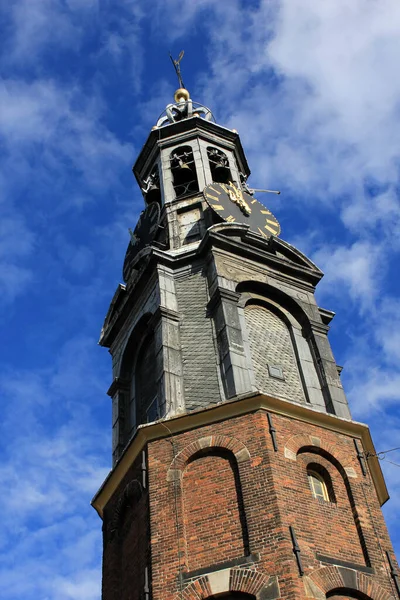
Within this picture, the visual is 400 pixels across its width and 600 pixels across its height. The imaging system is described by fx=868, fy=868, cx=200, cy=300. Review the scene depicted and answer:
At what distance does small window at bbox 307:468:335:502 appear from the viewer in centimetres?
1781

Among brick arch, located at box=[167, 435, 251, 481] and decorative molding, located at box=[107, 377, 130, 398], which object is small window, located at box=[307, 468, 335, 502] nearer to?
brick arch, located at box=[167, 435, 251, 481]

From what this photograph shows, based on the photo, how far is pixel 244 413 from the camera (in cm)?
1836

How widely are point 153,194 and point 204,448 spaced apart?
13.9m

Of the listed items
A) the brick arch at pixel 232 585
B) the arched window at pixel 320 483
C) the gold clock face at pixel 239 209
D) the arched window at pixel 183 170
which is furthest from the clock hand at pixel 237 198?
the brick arch at pixel 232 585

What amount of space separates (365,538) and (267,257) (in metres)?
8.75

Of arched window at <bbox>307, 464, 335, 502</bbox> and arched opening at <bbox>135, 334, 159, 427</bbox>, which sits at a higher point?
arched opening at <bbox>135, 334, 159, 427</bbox>

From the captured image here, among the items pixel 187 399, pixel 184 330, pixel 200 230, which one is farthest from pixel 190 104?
pixel 187 399

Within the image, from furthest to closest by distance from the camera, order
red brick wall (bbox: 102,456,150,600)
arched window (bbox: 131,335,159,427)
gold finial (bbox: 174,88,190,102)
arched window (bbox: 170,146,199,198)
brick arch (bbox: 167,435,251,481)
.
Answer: gold finial (bbox: 174,88,190,102) < arched window (bbox: 170,146,199,198) < arched window (bbox: 131,335,159,427) < brick arch (bbox: 167,435,251,481) < red brick wall (bbox: 102,456,150,600)

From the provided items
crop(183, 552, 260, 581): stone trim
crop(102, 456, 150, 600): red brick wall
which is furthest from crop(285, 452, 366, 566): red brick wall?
crop(102, 456, 150, 600): red brick wall

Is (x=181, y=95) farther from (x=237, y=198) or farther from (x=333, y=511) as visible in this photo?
(x=333, y=511)

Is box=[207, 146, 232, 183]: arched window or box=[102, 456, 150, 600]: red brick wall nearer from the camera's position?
box=[102, 456, 150, 600]: red brick wall

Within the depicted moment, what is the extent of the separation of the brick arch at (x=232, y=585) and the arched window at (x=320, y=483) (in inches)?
Answer: 106

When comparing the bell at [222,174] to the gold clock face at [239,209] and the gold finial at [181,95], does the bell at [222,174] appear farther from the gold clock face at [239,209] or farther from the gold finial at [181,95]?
the gold finial at [181,95]

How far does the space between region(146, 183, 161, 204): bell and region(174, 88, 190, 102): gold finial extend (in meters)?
6.75
